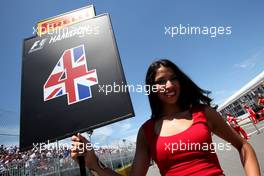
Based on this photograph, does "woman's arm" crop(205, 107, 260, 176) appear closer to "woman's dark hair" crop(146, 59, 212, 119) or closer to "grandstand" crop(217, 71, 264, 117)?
"woman's dark hair" crop(146, 59, 212, 119)

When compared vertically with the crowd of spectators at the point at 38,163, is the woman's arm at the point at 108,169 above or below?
below

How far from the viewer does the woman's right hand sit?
4.04 ft

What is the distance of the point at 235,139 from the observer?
1.43 m

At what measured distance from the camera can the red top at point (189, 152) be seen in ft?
4.16

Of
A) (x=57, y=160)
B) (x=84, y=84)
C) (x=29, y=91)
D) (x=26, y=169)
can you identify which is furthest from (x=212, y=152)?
(x=57, y=160)

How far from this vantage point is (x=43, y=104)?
1454mm

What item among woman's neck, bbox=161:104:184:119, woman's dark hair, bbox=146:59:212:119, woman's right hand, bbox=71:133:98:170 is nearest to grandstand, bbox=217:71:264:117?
woman's dark hair, bbox=146:59:212:119

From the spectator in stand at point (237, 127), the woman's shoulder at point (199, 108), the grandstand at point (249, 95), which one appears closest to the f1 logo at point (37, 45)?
the woman's shoulder at point (199, 108)

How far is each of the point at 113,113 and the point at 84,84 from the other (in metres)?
0.25

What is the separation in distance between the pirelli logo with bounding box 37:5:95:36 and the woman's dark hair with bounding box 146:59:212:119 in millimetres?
579

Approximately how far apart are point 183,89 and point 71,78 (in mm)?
731

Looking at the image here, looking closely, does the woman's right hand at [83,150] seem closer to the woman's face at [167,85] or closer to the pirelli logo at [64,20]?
the woman's face at [167,85]

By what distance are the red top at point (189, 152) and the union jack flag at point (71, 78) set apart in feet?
1.65

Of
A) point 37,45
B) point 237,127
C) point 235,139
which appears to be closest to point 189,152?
point 235,139
